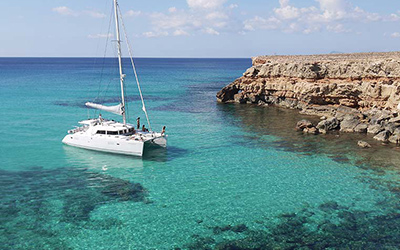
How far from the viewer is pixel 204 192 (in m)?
24.9

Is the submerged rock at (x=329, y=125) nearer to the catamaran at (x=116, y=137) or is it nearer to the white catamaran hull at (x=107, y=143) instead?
the catamaran at (x=116, y=137)

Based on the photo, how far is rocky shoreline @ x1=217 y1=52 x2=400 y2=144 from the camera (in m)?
42.3

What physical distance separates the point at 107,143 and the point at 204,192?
13.5m

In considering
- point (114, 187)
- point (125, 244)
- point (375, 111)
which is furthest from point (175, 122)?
point (125, 244)

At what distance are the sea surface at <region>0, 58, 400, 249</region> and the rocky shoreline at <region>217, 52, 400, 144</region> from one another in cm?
346

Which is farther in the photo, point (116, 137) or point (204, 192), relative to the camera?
point (116, 137)

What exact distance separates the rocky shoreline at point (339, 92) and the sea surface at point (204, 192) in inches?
136

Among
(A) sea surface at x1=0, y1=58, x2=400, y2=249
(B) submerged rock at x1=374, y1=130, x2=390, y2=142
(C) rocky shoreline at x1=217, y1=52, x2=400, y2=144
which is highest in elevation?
(C) rocky shoreline at x1=217, y1=52, x2=400, y2=144

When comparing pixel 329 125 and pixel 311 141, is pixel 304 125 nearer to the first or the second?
pixel 329 125

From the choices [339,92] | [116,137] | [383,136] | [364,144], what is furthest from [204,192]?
[339,92]

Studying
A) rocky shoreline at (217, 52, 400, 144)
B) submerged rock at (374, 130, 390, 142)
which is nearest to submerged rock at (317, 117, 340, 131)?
rocky shoreline at (217, 52, 400, 144)

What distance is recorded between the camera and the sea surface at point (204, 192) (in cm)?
1900

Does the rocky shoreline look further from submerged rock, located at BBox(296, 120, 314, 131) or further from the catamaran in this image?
the catamaran

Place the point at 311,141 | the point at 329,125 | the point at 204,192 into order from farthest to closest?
the point at 329,125, the point at 311,141, the point at 204,192
